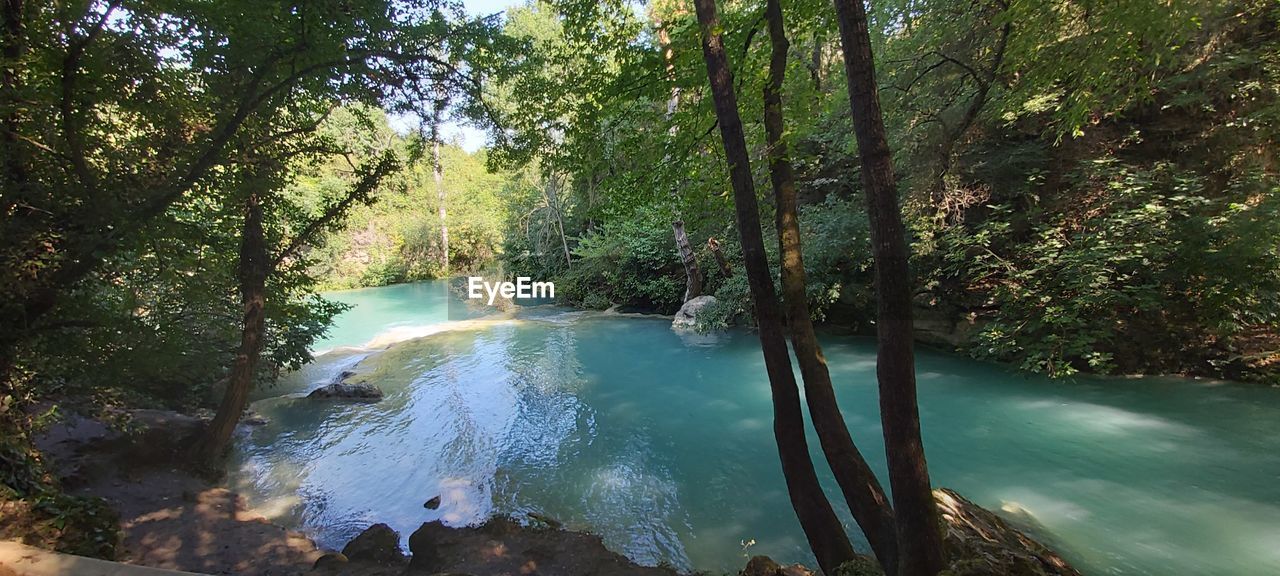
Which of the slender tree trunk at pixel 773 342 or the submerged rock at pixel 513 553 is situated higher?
the slender tree trunk at pixel 773 342

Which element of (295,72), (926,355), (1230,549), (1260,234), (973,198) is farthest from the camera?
(926,355)

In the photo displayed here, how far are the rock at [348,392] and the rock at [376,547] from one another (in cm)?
531

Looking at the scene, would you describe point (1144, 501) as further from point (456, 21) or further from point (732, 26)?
point (456, 21)

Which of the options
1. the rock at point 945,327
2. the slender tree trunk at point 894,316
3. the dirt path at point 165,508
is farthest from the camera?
the rock at point 945,327

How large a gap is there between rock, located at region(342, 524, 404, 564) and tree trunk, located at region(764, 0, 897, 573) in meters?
3.80

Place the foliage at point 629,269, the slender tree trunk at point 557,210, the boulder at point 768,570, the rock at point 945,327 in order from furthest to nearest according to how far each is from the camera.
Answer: the slender tree trunk at point 557,210, the foliage at point 629,269, the rock at point 945,327, the boulder at point 768,570

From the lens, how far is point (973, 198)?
8898 millimetres

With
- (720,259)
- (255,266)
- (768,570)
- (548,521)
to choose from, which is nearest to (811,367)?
(768,570)

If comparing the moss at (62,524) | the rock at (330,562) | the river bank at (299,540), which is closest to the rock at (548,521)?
the river bank at (299,540)

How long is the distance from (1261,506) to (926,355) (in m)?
5.43

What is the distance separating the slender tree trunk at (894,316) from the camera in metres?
2.52

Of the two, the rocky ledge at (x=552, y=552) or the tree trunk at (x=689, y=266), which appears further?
the tree trunk at (x=689, y=266)

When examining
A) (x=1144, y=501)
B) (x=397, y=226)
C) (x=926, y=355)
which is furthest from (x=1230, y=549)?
(x=397, y=226)

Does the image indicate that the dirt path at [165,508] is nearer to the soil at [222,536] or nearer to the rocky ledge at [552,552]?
the soil at [222,536]
